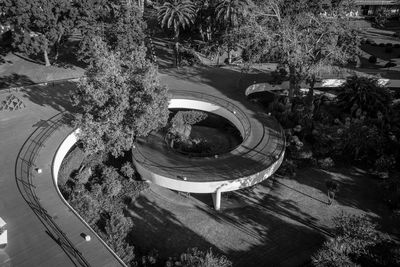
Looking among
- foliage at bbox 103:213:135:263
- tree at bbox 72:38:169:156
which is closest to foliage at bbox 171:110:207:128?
tree at bbox 72:38:169:156

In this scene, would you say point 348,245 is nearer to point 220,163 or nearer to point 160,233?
point 220,163

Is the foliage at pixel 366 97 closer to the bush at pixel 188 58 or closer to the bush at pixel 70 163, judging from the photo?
the bush at pixel 188 58

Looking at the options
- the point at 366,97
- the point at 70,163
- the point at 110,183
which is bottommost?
the point at 110,183

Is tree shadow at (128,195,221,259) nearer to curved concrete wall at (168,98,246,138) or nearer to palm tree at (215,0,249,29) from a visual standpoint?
curved concrete wall at (168,98,246,138)

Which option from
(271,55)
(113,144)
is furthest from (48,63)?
(271,55)

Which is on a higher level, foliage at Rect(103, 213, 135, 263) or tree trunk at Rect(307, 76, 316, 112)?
tree trunk at Rect(307, 76, 316, 112)

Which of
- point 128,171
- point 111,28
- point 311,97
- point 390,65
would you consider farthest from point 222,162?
point 390,65
